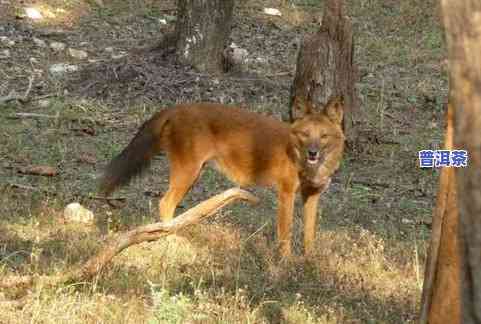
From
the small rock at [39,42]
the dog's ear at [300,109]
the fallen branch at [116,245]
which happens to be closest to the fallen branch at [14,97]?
the small rock at [39,42]

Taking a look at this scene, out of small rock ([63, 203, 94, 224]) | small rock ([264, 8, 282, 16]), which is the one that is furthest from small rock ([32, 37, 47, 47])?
small rock ([63, 203, 94, 224])

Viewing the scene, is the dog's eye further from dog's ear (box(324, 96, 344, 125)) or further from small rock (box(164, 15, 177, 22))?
small rock (box(164, 15, 177, 22))

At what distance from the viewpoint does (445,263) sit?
161 inches


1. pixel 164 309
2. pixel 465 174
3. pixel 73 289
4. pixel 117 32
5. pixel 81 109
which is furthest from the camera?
pixel 117 32

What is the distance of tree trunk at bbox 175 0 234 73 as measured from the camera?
430 inches

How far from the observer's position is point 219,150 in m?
7.18

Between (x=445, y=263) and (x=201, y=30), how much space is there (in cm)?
718

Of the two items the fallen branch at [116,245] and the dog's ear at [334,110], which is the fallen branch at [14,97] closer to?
the dog's ear at [334,110]

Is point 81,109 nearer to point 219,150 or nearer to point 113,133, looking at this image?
point 113,133

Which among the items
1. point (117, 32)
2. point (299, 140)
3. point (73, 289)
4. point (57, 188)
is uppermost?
point (117, 32)

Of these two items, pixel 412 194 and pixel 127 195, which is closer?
pixel 127 195

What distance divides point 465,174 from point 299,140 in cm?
418

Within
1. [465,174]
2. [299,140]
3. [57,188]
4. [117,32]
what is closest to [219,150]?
[299,140]

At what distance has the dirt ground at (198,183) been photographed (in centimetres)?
520
